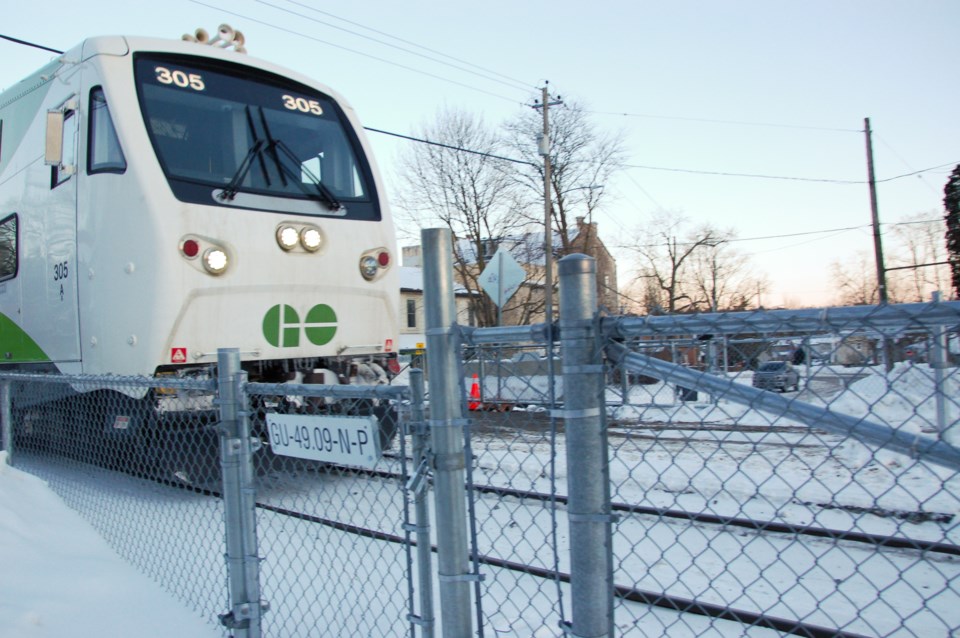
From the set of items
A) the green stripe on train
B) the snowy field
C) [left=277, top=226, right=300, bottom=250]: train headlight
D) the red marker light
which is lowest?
the snowy field

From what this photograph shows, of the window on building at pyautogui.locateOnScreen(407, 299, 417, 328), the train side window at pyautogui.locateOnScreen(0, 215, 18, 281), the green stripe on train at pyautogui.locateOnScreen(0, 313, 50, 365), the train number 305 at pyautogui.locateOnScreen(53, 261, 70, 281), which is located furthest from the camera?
the window on building at pyautogui.locateOnScreen(407, 299, 417, 328)

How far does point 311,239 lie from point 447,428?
14.5ft

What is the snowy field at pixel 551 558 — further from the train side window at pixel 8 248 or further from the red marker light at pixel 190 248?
the train side window at pixel 8 248

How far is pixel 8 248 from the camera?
22.2ft

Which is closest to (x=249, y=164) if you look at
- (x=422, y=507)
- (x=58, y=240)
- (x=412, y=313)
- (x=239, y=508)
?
(x=58, y=240)

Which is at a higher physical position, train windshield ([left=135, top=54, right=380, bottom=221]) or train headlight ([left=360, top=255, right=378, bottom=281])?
train windshield ([left=135, top=54, right=380, bottom=221])

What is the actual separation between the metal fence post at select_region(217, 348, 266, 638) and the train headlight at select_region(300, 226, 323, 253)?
3.36m

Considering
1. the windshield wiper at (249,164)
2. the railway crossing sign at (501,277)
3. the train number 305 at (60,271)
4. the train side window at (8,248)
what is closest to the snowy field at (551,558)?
the train number 305 at (60,271)

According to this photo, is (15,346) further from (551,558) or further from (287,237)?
(551,558)

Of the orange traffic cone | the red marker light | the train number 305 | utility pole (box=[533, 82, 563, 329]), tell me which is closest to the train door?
the train number 305

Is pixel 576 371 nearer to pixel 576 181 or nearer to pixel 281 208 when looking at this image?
pixel 281 208

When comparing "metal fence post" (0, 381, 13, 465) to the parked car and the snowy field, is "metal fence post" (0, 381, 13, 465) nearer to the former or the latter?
the snowy field

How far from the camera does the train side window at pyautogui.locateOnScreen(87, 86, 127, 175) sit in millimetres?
5309

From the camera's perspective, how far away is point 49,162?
5543 mm
